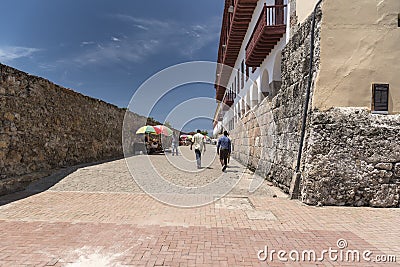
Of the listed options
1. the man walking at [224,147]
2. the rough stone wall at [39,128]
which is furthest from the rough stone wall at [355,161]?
the rough stone wall at [39,128]

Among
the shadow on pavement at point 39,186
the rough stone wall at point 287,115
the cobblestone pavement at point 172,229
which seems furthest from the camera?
the rough stone wall at point 287,115

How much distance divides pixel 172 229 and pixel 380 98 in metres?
4.92

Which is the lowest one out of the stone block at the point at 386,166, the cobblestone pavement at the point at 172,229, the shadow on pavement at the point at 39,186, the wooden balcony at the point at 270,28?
the cobblestone pavement at the point at 172,229

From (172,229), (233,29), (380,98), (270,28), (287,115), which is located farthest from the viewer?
(233,29)

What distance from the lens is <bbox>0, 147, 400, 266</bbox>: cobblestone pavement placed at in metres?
3.41

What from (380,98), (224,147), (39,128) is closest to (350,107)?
(380,98)

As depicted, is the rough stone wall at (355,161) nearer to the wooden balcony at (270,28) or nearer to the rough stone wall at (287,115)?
the rough stone wall at (287,115)

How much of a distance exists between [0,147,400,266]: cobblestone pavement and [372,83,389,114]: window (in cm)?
202

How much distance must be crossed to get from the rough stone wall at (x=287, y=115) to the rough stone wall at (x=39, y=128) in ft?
20.5

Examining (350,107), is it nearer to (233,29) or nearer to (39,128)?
(39,128)

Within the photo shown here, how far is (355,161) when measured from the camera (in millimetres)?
5969

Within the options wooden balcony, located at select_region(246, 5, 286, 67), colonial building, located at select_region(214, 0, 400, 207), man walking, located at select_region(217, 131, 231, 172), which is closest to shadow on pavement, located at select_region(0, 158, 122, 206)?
man walking, located at select_region(217, 131, 231, 172)

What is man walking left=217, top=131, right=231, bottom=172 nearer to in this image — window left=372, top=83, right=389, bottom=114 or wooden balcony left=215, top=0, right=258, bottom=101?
window left=372, top=83, right=389, bottom=114

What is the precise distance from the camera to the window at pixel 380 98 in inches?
238
